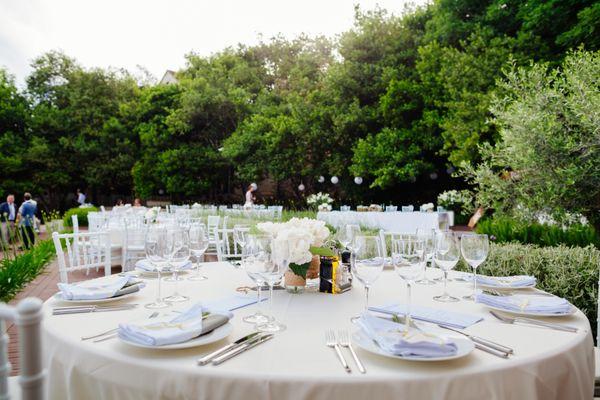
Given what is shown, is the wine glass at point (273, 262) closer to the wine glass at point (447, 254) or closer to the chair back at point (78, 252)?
the wine glass at point (447, 254)

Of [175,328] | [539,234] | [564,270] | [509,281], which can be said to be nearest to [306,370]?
[175,328]

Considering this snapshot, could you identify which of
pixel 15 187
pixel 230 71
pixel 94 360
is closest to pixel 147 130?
pixel 230 71

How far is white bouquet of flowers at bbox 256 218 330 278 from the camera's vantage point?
2.08 m

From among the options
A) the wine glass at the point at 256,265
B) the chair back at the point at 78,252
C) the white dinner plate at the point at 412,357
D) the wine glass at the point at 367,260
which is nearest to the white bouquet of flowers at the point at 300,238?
the wine glass at the point at 256,265

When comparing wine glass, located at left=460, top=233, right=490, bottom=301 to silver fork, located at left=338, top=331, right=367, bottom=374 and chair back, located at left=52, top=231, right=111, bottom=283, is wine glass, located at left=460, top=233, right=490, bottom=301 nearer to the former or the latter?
silver fork, located at left=338, top=331, right=367, bottom=374

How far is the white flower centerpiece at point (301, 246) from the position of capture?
209 cm

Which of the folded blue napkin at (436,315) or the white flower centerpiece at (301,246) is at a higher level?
the white flower centerpiece at (301,246)

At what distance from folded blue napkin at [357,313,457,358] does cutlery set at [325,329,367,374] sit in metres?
0.07

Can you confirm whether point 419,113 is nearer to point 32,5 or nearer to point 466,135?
point 466,135

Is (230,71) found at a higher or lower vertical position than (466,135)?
higher

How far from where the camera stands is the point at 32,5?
1616cm

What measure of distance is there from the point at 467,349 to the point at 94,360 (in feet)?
3.83

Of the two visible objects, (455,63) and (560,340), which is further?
(455,63)

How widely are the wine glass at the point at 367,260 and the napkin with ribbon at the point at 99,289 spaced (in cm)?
112
